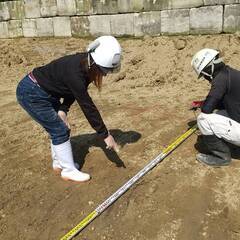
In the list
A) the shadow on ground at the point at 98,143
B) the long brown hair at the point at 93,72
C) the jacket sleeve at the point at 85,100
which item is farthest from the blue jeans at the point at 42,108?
the shadow on ground at the point at 98,143

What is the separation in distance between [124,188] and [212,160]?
1.12 meters

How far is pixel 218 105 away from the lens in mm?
4270

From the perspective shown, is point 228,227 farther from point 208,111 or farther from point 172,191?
point 208,111

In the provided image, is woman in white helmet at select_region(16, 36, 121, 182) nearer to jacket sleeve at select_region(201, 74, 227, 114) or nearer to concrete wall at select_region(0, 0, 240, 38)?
jacket sleeve at select_region(201, 74, 227, 114)

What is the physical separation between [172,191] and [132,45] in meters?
5.83

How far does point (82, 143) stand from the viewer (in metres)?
5.11

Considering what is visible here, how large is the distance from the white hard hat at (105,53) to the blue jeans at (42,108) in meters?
0.73

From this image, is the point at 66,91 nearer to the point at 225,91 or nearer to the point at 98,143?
the point at 98,143

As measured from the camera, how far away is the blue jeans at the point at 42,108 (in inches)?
154

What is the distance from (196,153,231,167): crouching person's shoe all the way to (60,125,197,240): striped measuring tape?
1.36 ft

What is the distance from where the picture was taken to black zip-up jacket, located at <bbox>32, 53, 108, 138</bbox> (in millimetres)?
3609

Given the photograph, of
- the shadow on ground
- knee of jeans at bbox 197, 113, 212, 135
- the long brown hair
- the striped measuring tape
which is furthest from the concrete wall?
the long brown hair

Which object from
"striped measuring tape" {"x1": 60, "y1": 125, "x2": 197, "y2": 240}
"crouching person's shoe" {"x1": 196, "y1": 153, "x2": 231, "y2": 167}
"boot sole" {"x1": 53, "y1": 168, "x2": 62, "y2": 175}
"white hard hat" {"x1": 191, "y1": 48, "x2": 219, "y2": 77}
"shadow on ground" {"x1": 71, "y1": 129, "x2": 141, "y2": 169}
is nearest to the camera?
"striped measuring tape" {"x1": 60, "y1": 125, "x2": 197, "y2": 240}

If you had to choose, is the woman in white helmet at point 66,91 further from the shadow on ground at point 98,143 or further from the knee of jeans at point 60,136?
the shadow on ground at point 98,143
